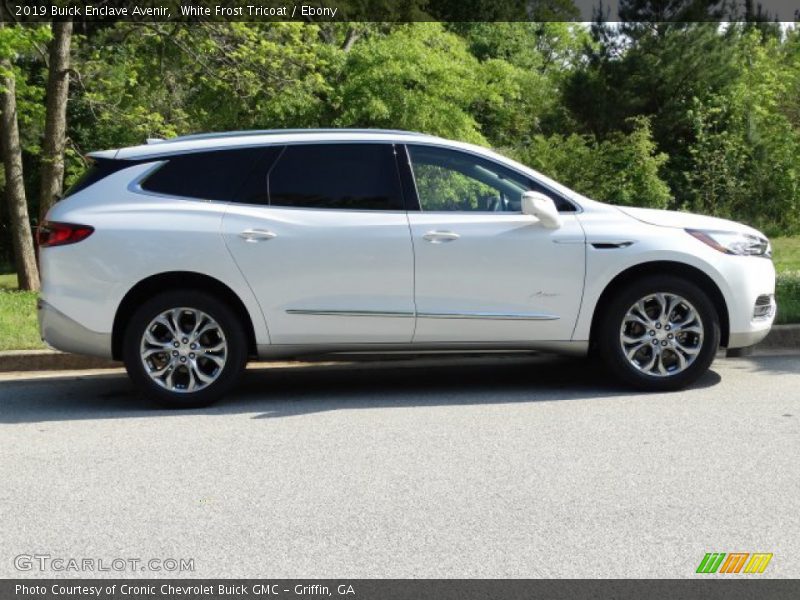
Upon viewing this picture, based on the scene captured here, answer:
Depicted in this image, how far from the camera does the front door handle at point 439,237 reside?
7844 mm

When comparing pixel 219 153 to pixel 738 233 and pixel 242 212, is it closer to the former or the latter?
pixel 242 212

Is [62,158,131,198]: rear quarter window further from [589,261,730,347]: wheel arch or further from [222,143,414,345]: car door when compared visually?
[589,261,730,347]: wheel arch

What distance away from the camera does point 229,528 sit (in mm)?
5082

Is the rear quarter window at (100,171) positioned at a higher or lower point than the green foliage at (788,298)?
higher

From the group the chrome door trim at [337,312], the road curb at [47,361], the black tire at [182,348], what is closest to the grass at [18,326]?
the road curb at [47,361]

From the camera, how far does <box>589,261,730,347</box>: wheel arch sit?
806 centimetres

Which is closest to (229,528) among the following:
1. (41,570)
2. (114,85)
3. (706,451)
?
(41,570)

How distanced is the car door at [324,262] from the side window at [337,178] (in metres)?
0.01

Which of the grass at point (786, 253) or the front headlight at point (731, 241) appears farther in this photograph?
the grass at point (786, 253)

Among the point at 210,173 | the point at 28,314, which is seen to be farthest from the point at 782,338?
the point at 28,314

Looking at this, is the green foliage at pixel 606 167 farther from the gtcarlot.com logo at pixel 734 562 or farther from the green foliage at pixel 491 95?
the gtcarlot.com logo at pixel 734 562

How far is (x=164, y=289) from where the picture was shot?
7.85 metres

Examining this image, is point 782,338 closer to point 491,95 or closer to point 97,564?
point 97,564

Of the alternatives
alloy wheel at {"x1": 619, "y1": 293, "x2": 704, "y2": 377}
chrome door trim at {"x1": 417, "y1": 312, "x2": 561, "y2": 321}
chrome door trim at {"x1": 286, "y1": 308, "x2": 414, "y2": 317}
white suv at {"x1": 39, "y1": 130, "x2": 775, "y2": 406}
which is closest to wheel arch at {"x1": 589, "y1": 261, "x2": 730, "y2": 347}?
white suv at {"x1": 39, "y1": 130, "x2": 775, "y2": 406}
